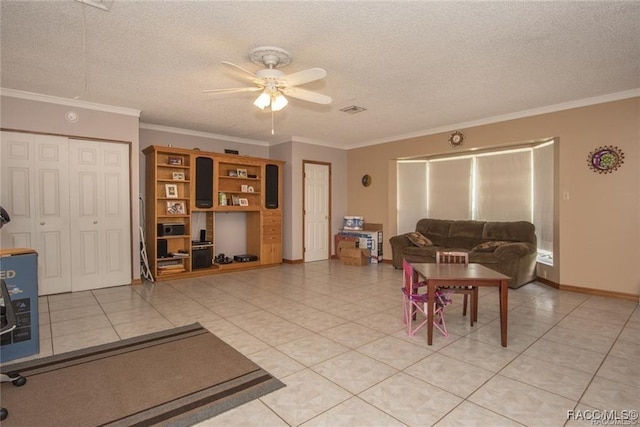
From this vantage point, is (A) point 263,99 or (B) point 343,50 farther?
(A) point 263,99

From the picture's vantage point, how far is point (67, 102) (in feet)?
15.1

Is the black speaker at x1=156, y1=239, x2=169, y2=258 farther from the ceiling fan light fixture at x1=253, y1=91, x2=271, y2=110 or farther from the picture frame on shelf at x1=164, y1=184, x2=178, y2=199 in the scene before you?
the ceiling fan light fixture at x1=253, y1=91, x2=271, y2=110

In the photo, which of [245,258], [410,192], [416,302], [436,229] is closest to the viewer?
[416,302]

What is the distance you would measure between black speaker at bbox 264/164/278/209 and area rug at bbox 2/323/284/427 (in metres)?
4.11

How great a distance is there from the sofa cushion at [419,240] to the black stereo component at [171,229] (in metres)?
4.30

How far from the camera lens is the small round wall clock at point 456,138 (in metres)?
5.96

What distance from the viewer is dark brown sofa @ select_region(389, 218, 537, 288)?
5.04m

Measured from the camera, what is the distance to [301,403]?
2.12m

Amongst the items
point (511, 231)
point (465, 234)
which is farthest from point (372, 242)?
point (511, 231)

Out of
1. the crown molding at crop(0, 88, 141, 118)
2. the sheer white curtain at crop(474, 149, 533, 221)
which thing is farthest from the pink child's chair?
the crown molding at crop(0, 88, 141, 118)

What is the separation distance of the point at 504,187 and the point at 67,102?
732 cm

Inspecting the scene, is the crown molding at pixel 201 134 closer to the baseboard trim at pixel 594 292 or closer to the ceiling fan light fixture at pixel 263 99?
the ceiling fan light fixture at pixel 263 99

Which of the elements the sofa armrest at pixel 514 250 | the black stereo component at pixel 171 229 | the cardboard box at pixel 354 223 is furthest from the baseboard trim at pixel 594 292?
the black stereo component at pixel 171 229

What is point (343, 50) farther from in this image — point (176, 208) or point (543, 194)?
point (543, 194)
